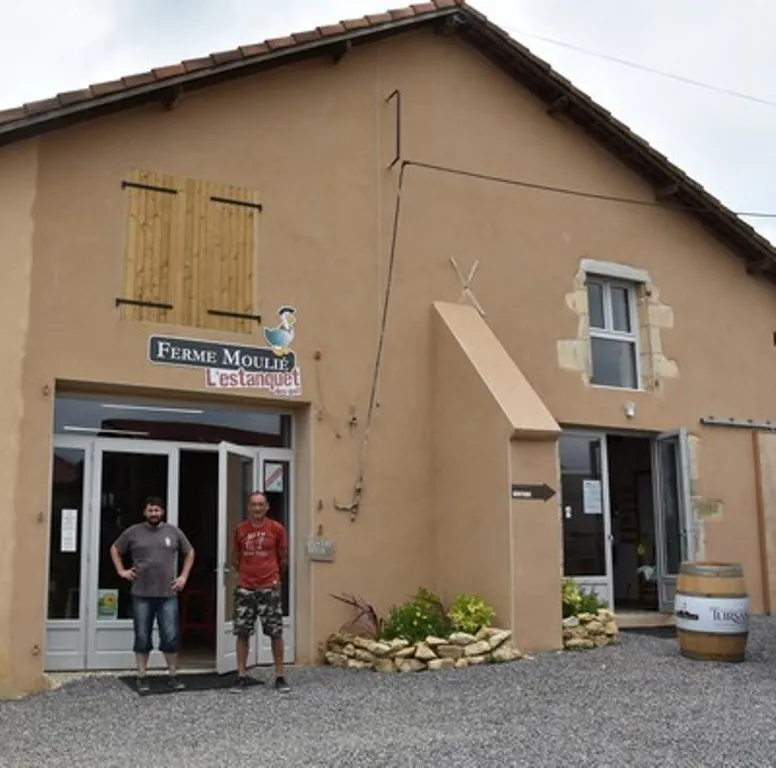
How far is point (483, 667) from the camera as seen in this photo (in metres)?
9.03

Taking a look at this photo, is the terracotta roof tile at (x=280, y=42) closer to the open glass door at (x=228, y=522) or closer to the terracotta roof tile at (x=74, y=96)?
the terracotta roof tile at (x=74, y=96)

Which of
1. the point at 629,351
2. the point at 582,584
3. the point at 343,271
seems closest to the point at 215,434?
the point at 343,271

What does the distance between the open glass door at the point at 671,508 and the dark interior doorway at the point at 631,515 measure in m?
0.41

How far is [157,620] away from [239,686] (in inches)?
36.7

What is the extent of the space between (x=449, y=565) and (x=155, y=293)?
405 cm

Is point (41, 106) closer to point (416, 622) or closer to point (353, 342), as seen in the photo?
point (353, 342)

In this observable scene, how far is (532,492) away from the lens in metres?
9.84

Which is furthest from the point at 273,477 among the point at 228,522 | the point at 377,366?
the point at 377,366

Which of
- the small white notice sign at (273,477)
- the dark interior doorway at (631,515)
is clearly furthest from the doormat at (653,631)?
the small white notice sign at (273,477)

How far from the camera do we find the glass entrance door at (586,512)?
39.3ft

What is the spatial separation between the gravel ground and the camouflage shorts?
0.50 metres

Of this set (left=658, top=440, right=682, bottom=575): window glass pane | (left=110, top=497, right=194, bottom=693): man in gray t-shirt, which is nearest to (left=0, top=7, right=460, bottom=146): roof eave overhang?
(left=110, top=497, right=194, bottom=693): man in gray t-shirt

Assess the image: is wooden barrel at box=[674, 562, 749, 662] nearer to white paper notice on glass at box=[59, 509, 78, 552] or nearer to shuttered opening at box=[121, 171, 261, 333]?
shuttered opening at box=[121, 171, 261, 333]

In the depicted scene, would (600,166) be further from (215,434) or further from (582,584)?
(215,434)
